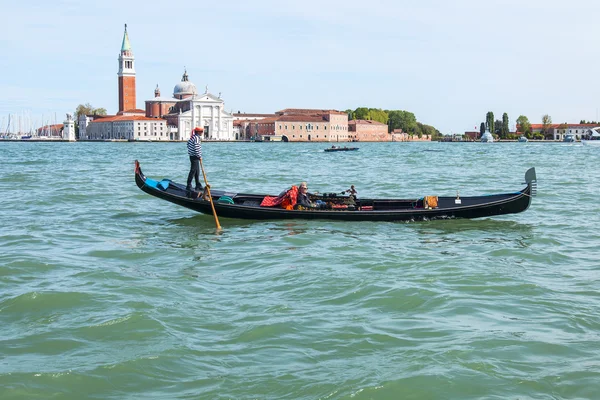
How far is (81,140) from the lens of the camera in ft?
328

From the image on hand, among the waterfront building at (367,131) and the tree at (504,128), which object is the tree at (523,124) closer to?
the tree at (504,128)

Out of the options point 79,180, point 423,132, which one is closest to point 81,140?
point 423,132

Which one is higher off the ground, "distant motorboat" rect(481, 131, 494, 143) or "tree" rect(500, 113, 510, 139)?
"tree" rect(500, 113, 510, 139)

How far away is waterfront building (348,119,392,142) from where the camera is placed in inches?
4085

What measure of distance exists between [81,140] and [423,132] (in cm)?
5627

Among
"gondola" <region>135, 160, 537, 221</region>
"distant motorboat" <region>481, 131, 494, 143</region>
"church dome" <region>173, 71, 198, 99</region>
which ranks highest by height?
"church dome" <region>173, 71, 198, 99</region>

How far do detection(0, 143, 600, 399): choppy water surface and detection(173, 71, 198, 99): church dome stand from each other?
88.3 m

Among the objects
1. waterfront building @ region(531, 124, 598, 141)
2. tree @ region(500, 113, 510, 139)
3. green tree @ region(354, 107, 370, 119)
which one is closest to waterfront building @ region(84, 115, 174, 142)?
green tree @ region(354, 107, 370, 119)

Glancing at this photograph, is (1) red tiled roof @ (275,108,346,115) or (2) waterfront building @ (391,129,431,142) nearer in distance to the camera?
(1) red tiled roof @ (275,108,346,115)

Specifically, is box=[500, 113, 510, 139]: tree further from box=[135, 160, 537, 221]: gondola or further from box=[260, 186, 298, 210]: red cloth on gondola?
box=[260, 186, 298, 210]: red cloth on gondola

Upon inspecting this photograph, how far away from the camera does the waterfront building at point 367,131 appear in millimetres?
103750

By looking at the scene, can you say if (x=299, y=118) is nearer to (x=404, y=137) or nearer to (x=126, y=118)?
(x=126, y=118)

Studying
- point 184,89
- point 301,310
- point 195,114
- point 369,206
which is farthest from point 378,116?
point 301,310

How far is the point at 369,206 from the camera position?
1023 cm
